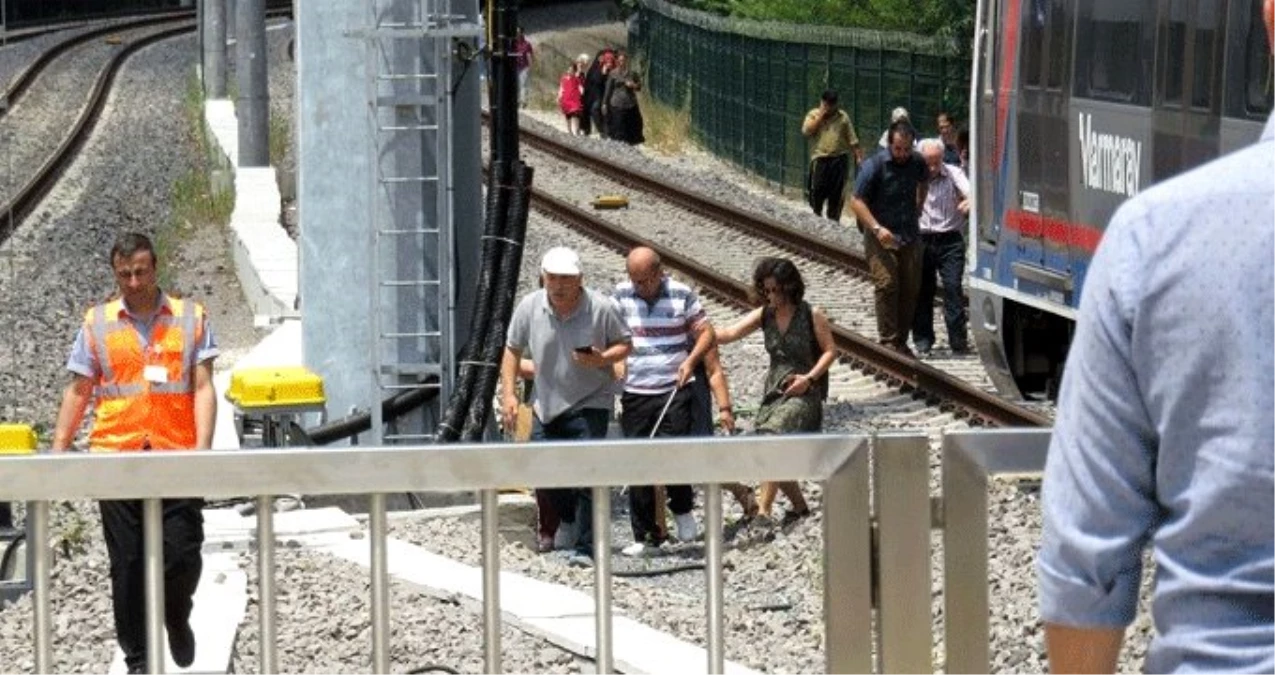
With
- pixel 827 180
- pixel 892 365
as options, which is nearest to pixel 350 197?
pixel 892 365

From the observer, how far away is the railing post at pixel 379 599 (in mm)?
4953

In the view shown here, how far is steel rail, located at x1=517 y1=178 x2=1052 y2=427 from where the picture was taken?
16203 millimetres

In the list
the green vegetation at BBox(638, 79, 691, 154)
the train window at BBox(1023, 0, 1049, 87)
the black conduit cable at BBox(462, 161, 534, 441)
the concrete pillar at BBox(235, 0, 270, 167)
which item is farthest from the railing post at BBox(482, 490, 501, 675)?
the green vegetation at BBox(638, 79, 691, 154)

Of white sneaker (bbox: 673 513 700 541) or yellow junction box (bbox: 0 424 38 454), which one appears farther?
white sneaker (bbox: 673 513 700 541)

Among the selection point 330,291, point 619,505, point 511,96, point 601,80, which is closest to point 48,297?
point 330,291

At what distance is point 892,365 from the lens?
60.6ft

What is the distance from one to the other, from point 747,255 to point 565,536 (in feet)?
57.9

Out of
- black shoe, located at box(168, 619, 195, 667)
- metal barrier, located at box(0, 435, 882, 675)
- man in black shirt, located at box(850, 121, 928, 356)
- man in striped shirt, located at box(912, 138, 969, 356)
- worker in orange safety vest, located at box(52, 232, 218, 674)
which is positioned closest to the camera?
metal barrier, located at box(0, 435, 882, 675)

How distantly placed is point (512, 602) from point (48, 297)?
55.1 ft

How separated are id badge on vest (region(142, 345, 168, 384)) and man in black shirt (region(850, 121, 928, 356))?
1032cm

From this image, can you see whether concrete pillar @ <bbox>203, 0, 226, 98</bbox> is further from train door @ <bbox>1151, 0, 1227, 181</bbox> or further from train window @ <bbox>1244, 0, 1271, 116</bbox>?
train window @ <bbox>1244, 0, 1271, 116</bbox>

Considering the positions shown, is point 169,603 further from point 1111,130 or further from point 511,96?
point 1111,130

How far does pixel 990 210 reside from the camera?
16.4 m

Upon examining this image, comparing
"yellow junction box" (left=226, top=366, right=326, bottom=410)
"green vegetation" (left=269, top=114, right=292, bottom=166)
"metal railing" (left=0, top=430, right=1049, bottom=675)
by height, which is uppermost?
"metal railing" (left=0, top=430, right=1049, bottom=675)
